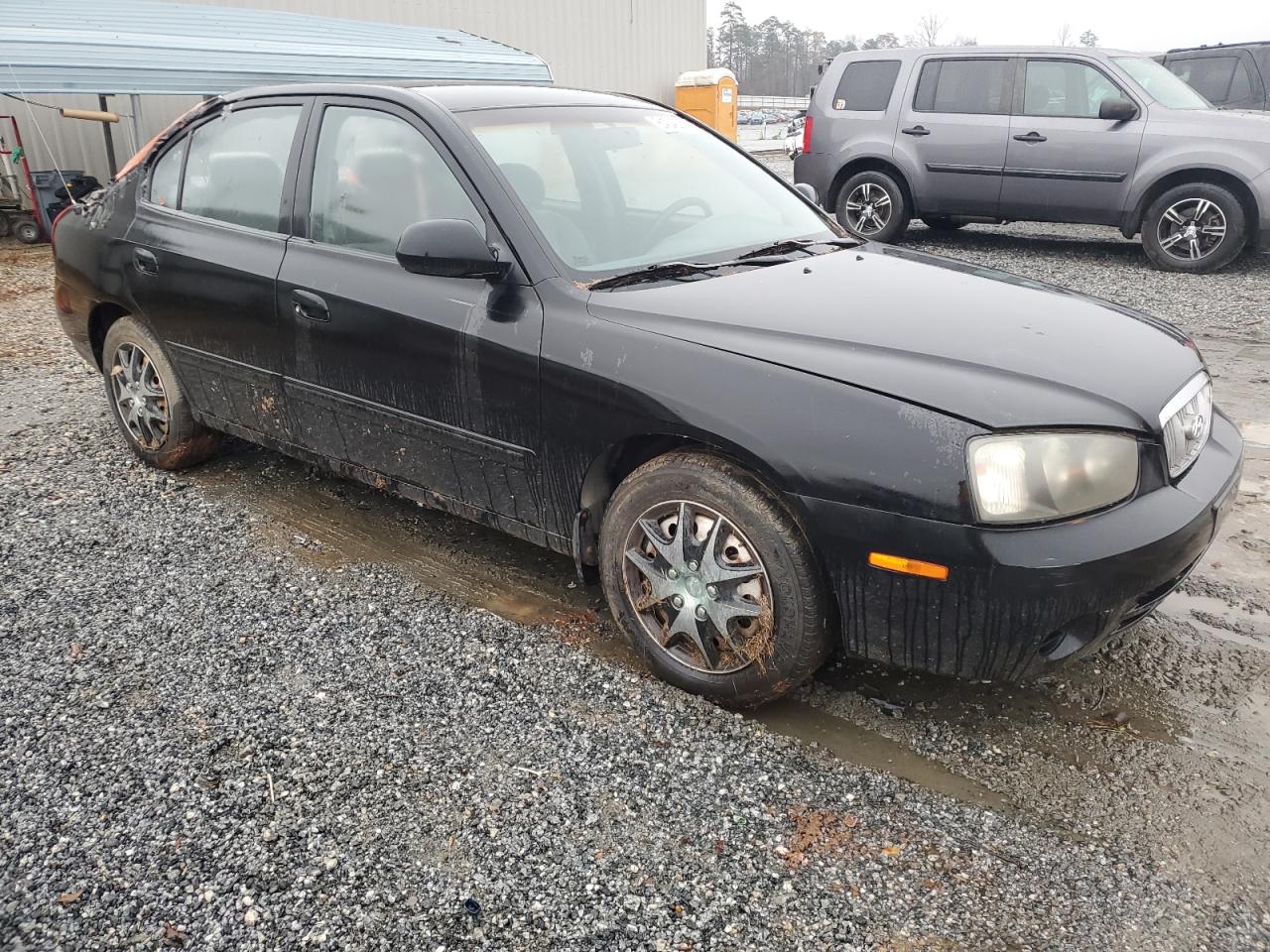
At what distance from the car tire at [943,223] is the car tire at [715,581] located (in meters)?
8.48

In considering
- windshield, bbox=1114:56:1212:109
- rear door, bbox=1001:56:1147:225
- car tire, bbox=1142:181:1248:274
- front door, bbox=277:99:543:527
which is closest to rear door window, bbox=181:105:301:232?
front door, bbox=277:99:543:527

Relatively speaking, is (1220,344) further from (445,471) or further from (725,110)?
(725,110)

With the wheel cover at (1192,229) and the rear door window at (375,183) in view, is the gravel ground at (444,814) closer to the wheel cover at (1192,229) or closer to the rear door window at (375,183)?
the rear door window at (375,183)

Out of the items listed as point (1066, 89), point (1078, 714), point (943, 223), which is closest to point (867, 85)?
point (943, 223)

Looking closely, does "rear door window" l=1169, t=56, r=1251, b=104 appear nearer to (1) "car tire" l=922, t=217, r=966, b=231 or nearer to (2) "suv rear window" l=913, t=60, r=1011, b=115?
(1) "car tire" l=922, t=217, r=966, b=231

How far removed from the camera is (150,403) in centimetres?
437

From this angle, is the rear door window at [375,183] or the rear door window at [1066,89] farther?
the rear door window at [1066,89]

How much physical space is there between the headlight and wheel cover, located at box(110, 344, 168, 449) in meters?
3.58

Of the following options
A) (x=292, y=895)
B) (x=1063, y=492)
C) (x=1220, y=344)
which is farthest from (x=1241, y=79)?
(x=292, y=895)

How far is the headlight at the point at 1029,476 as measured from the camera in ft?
7.27

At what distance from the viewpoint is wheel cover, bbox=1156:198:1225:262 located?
8406mm

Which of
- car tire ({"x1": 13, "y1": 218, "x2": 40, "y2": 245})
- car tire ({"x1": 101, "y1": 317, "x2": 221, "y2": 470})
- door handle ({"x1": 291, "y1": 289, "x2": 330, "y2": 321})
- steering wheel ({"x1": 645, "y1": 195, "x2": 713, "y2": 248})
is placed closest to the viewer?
steering wheel ({"x1": 645, "y1": 195, "x2": 713, "y2": 248})

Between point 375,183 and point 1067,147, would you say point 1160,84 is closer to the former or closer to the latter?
point 1067,147

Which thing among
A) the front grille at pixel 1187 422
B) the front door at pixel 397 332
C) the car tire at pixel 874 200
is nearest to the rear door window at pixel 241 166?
the front door at pixel 397 332
